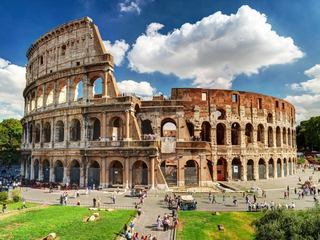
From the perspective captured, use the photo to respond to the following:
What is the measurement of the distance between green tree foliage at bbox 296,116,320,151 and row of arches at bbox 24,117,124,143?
6041 cm

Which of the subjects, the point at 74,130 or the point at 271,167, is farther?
the point at 271,167

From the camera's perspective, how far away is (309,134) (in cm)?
8050

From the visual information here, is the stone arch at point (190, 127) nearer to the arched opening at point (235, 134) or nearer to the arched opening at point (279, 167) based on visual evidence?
the arched opening at point (235, 134)

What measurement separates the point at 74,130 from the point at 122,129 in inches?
286

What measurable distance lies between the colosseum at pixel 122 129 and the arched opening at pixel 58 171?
12cm

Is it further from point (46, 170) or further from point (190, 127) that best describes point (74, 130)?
point (190, 127)

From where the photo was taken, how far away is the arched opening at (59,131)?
3763cm

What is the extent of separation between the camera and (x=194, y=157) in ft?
113

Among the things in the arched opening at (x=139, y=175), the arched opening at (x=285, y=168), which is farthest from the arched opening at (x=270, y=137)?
the arched opening at (x=139, y=175)

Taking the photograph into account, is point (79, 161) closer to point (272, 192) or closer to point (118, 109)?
point (118, 109)

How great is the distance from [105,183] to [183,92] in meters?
14.5

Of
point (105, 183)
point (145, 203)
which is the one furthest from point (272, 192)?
point (105, 183)

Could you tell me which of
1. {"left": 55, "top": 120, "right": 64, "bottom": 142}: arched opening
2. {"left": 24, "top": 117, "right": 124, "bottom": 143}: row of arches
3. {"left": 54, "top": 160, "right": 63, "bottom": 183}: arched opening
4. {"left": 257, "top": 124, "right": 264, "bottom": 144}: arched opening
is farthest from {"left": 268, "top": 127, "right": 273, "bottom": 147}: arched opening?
{"left": 54, "top": 160, "right": 63, "bottom": 183}: arched opening

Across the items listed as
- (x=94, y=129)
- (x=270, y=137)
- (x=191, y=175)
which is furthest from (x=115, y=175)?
(x=270, y=137)
